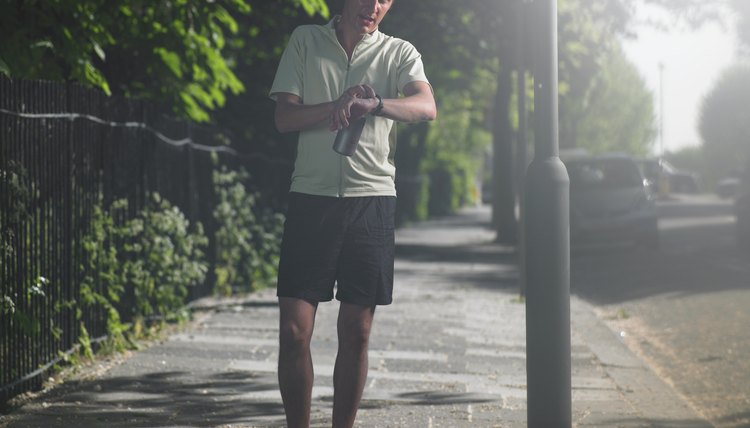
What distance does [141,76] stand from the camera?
11.3 meters

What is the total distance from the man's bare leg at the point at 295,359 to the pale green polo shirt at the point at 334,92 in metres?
0.42

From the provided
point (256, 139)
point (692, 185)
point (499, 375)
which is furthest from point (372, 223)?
point (692, 185)

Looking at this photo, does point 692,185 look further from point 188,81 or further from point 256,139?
point 188,81

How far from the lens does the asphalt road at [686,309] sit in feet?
25.0

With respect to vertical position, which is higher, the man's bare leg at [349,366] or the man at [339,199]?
the man at [339,199]

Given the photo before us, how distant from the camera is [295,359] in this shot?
445 cm

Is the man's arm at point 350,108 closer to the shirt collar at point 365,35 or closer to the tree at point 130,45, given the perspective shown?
the shirt collar at point 365,35

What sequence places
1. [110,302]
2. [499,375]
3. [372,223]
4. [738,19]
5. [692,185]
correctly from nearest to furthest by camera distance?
[372,223] → [499,375] → [110,302] → [738,19] → [692,185]

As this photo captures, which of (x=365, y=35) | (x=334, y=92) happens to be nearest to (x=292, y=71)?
(x=334, y=92)

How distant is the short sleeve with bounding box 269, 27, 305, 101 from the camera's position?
444cm

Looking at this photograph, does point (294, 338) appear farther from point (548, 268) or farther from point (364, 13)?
point (364, 13)

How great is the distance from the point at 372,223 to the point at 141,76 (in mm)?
7325

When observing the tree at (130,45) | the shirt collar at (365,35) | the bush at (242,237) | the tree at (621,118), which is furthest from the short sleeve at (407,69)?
the tree at (621,118)

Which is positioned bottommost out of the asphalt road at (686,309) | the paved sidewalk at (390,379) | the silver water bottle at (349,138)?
the asphalt road at (686,309)
